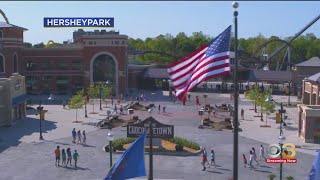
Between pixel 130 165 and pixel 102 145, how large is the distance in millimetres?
22836

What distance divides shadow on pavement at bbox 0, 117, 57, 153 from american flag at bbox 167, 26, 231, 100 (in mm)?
24838

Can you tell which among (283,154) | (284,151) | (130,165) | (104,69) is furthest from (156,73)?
(130,165)

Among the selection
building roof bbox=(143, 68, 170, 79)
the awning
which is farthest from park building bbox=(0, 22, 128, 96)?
the awning

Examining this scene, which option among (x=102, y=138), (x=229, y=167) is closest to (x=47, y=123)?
(x=102, y=138)

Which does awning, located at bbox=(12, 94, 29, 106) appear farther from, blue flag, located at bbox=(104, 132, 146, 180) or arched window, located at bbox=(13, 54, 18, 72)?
blue flag, located at bbox=(104, 132, 146, 180)

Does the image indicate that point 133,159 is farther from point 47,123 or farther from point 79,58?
point 79,58

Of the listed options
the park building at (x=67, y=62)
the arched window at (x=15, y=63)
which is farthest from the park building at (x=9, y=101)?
the arched window at (x=15, y=63)

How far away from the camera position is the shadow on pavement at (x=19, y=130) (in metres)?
43.2

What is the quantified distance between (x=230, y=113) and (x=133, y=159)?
43.3 meters

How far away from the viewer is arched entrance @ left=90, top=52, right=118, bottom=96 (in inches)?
3346

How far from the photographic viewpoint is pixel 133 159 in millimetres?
19625

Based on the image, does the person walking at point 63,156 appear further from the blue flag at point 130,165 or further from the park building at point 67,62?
the park building at point 67,62

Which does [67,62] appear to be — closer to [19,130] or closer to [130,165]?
[19,130]

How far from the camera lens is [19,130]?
49531 millimetres
